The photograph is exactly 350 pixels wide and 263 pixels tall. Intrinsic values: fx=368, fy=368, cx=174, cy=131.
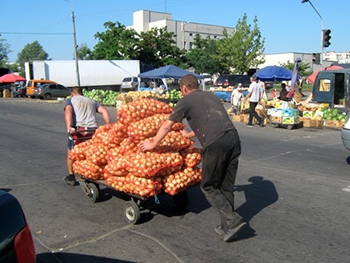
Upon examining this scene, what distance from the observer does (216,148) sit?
407 cm

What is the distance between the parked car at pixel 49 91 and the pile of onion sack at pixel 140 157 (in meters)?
29.1

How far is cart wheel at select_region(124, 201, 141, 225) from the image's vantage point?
15.2ft

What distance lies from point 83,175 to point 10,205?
2908 mm

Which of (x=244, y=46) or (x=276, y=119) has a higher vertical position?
(x=244, y=46)

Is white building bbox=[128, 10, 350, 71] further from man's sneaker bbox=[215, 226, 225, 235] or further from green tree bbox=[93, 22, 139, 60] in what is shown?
man's sneaker bbox=[215, 226, 225, 235]

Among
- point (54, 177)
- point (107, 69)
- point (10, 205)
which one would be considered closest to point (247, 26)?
point (107, 69)

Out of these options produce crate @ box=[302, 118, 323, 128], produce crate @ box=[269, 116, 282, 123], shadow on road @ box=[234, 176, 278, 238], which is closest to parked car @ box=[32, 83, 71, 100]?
produce crate @ box=[269, 116, 282, 123]

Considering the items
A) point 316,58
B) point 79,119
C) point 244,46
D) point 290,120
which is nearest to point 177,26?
point 244,46

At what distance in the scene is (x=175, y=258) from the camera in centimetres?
383

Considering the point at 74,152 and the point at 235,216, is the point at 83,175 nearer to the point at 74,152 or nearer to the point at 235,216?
the point at 74,152

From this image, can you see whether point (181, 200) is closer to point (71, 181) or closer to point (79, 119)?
point (71, 181)

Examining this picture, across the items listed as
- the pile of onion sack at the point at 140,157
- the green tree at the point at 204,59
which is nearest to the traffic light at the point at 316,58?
the pile of onion sack at the point at 140,157

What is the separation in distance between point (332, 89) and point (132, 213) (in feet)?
44.5

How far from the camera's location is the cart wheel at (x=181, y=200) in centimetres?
513
